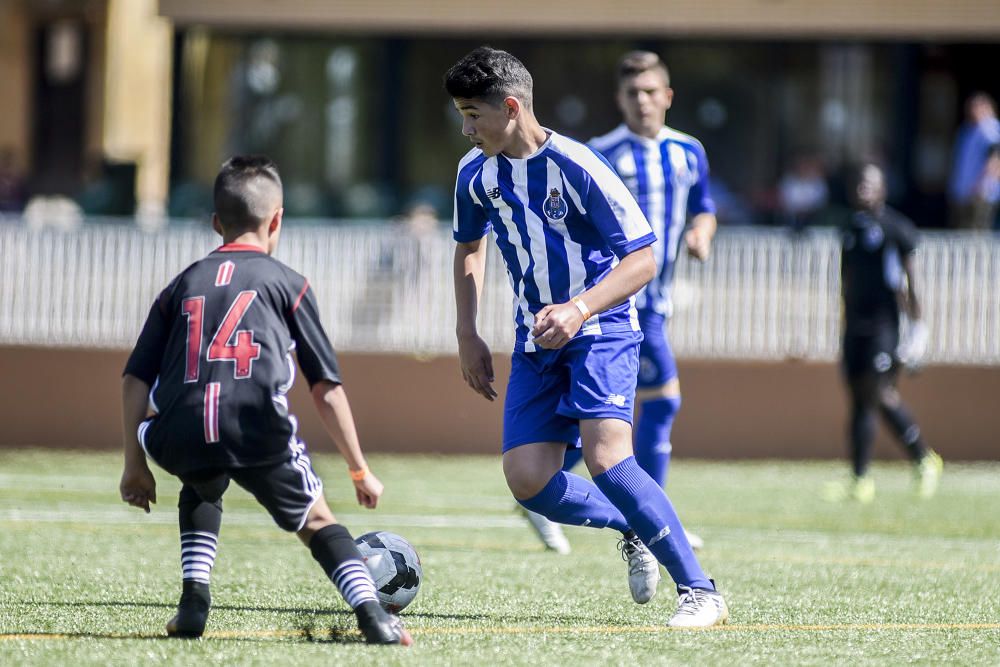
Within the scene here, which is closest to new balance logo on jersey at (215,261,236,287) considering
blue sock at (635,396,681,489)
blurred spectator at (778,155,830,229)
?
blue sock at (635,396,681,489)

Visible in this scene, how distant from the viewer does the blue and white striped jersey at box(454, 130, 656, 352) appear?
549 cm

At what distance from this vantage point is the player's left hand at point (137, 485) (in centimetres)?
493

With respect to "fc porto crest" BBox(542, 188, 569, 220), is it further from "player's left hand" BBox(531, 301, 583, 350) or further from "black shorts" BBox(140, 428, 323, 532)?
"black shorts" BBox(140, 428, 323, 532)

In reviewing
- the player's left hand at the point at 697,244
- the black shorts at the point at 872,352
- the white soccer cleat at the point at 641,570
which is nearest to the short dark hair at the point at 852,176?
the black shorts at the point at 872,352

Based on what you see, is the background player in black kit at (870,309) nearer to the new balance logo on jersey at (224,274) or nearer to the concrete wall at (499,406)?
the concrete wall at (499,406)

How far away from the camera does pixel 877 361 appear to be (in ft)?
38.2

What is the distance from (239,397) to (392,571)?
1.13m

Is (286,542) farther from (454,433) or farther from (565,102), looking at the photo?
(565,102)

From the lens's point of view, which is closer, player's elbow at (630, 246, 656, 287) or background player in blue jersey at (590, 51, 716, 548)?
player's elbow at (630, 246, 656, 287)

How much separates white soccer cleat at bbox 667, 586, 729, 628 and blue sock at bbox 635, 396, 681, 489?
245cm

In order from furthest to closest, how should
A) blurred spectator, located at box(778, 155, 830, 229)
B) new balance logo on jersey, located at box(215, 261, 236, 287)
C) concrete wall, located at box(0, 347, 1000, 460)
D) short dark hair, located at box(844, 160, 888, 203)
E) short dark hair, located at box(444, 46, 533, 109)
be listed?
short dark hair, located at box(844, 160, 888, 203)
blurred spectator, located at box(778, 155, 830, 229)
concrete wall, located at box(0, 347, 1000, 460)
short dark hair, located at box(444, 46, 533, 109)
new balance logo on jersey, located at box(215, 261, 236, 287)

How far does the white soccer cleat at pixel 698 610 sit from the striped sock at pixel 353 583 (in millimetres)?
1091

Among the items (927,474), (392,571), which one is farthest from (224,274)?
(927,474)

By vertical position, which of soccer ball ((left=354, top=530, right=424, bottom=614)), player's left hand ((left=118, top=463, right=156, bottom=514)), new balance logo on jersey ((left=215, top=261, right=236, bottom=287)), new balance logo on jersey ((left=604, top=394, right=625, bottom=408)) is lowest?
soccer ball ((left=354, top=530, right=424, bottom=614))
